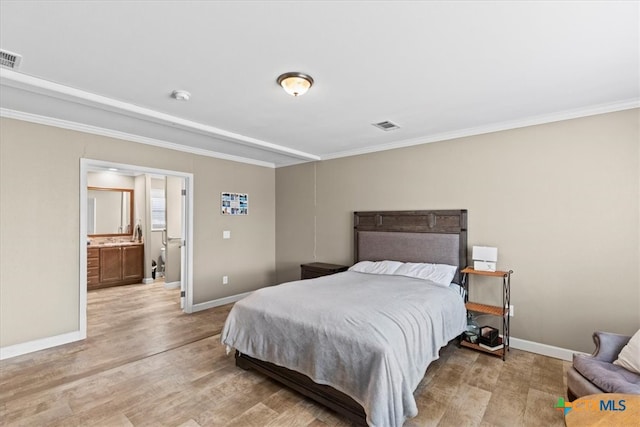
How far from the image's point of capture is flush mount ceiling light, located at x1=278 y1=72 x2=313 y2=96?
232cm

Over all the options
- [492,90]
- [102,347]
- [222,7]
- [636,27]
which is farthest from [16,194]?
[636,27]

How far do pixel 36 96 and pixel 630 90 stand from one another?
200 inches

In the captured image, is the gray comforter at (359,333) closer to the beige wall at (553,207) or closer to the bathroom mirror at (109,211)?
the beige wall at (553,207)

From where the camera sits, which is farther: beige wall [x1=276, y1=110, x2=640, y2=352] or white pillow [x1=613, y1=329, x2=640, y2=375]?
beige wall [x1=276, y1=110, x2=640, y2=352]

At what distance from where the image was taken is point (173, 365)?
9.67ft

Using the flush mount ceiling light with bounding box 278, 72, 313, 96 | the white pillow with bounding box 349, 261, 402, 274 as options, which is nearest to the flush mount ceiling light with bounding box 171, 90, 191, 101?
the flush mount ceiling light with bounding box 278, 72, 313, 96

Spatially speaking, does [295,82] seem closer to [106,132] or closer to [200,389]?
[200,389]

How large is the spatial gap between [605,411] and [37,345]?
4835 mm

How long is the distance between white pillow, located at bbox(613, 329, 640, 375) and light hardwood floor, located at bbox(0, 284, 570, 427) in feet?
1.79

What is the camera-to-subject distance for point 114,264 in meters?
6.20

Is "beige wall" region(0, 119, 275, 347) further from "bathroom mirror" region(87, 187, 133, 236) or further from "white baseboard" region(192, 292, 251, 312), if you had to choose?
"bathroom mirror" region(87, 187, 133, 236)

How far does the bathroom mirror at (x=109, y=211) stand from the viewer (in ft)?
21.5

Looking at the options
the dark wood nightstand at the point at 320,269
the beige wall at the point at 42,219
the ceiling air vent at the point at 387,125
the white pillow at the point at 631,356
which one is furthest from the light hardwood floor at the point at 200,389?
the ceiling air vent at the point at 387,125

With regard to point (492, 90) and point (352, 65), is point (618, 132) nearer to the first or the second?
point (492, 90)
